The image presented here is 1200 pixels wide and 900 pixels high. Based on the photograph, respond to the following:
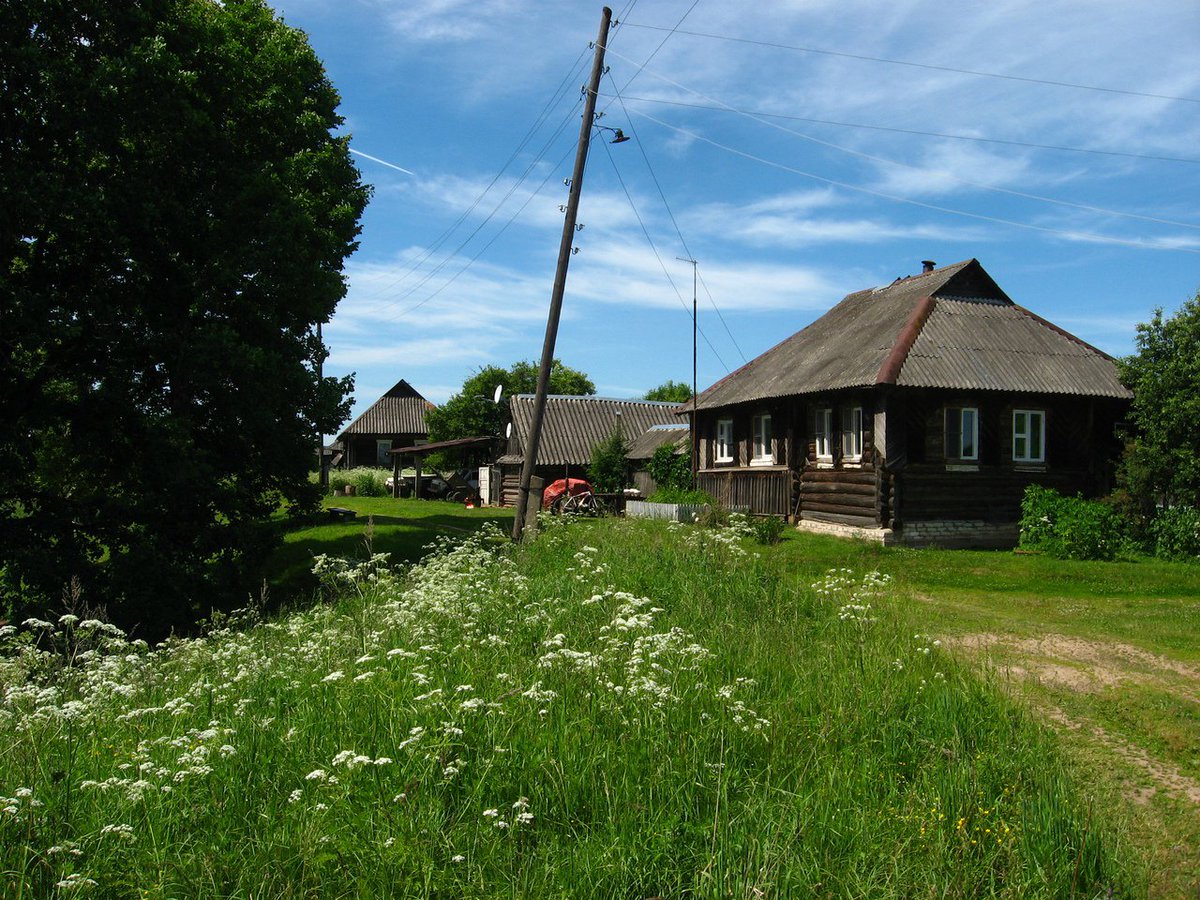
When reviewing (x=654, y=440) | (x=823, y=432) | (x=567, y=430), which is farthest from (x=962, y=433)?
(x=567, y=430)

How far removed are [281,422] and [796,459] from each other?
12608 millimetres

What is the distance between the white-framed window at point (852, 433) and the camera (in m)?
19.9

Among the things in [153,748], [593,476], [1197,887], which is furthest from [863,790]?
[593,476]

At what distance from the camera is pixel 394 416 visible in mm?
59438

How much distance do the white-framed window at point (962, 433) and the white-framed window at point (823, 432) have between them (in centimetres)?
275

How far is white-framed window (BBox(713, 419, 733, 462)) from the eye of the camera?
2594 centimetres

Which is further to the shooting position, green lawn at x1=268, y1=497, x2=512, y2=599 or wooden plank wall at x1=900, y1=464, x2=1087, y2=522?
wooden plank wall at x1=900, y1=464, x2=1087, y2=522

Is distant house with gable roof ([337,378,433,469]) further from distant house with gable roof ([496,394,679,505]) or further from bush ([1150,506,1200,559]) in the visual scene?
bush ([1150,506,1200,559])

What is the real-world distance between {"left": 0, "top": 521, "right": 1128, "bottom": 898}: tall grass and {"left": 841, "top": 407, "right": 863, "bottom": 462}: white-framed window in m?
13.8

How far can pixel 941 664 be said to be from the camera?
670 centimetres

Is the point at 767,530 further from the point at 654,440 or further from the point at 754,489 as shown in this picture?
the point at 654,440

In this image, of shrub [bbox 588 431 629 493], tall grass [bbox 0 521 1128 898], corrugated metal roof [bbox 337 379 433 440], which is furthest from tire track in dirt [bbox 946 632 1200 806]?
corrugated metal roof [bbox 337 379 433 440]

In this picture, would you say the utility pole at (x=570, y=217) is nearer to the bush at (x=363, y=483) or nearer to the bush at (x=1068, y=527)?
the bush at (x=1068, y=527)

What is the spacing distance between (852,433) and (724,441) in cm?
641
